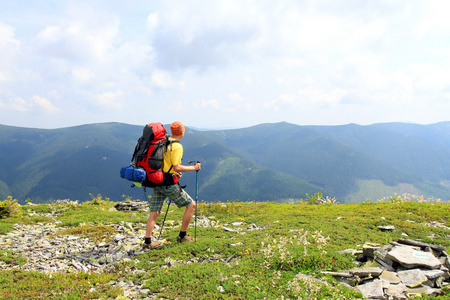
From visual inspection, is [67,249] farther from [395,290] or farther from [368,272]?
[395,290]

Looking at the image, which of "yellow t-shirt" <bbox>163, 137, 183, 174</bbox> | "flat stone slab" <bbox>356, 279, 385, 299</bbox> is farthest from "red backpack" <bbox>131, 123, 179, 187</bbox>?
"flat stone slab" <bbox>356, 279, 385, 299</bbox>

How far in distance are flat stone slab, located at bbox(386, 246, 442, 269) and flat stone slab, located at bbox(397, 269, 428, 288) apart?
0.36 meters

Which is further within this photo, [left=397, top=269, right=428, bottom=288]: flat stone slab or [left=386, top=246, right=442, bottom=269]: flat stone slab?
[left=386, top=246, right=442, bottom=269]: flat stone slab

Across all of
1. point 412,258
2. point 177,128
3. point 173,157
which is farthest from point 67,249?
point 412,258

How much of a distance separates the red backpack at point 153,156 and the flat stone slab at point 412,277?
22.5 feet

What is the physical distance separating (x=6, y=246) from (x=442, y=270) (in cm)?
1440

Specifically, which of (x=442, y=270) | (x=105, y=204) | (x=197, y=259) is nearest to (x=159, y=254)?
(x=197, y=259)

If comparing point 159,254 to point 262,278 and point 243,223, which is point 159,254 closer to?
point 262,278

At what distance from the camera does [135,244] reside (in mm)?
9961

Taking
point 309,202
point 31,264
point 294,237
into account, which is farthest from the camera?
point 309,202

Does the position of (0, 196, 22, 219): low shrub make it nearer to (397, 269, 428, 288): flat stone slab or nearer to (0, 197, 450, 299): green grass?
(0, 197, 450, 299): green grass

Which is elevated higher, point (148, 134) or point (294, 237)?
point (148, 134)

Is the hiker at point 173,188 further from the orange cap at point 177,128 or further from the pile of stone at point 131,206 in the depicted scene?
the pile of stone at point 131,206

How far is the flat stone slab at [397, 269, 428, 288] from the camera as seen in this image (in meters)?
6.00
